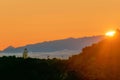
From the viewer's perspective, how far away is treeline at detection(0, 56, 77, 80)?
198ft

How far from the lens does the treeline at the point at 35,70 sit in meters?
60.4

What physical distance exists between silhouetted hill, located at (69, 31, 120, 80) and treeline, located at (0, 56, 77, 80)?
1.19 metres

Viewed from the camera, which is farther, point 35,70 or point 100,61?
point 35,70

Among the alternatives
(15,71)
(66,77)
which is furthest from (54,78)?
(15,71)

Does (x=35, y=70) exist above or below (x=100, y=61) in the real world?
below

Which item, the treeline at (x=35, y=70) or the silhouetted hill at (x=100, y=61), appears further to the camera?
the treeline at (x=35, y=70)

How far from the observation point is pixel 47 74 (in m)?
61.3

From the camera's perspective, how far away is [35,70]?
6272cm

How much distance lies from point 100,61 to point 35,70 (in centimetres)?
714

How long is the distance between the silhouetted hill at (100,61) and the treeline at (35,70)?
1.19m

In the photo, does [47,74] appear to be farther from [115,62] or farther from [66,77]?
[115,62]

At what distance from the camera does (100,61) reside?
62.2 metres

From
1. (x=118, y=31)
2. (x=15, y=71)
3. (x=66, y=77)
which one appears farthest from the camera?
(x=118, y=31)

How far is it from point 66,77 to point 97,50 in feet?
23.5
